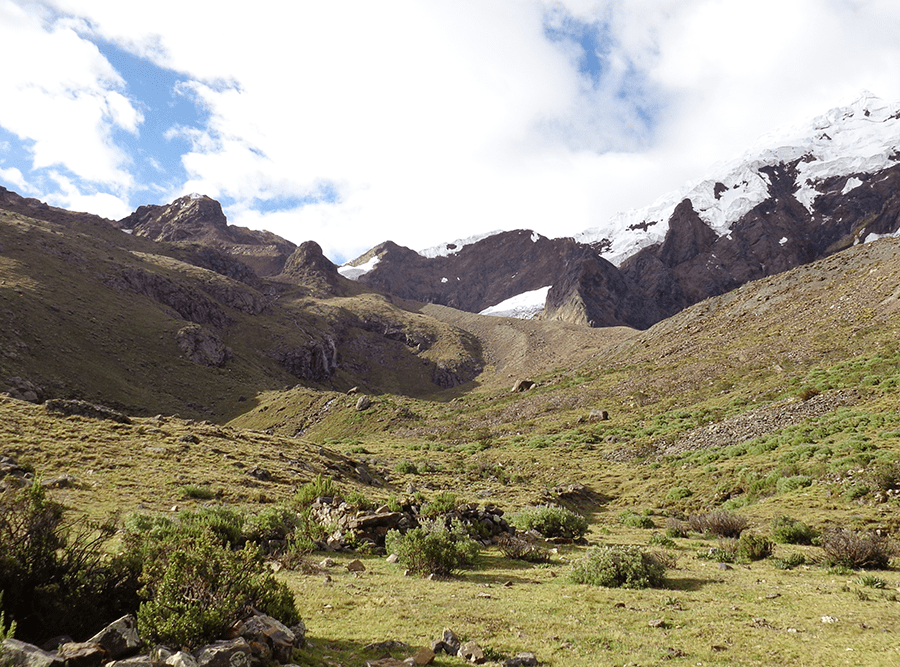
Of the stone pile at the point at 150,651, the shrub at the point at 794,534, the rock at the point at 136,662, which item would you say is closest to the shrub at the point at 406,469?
the shrub at the point at 794,534

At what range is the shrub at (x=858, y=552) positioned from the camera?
40.9 ft

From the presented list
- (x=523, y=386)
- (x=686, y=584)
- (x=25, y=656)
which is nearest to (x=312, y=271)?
(x=523, y=386)

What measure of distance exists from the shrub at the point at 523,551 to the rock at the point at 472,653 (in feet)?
25.7

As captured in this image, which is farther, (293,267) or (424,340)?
(293,267)

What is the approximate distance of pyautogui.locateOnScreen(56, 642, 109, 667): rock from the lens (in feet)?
15.9

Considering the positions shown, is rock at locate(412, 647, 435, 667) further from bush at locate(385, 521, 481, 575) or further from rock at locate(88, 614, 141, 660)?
bush at locate(385, 521, 481, 575)

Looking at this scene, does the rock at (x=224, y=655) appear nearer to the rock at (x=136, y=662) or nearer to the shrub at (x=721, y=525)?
the rock at (x=136, y=662)

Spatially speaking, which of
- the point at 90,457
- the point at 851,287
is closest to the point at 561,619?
the point at 90,457

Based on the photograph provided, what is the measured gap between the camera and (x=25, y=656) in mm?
4594

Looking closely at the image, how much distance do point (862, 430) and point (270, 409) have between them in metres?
65.3

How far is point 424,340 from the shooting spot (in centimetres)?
14462

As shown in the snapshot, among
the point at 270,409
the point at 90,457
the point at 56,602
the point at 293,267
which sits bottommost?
the point at 56,602

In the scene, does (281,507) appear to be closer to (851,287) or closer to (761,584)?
(761,584)

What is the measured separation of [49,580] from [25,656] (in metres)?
1.84
